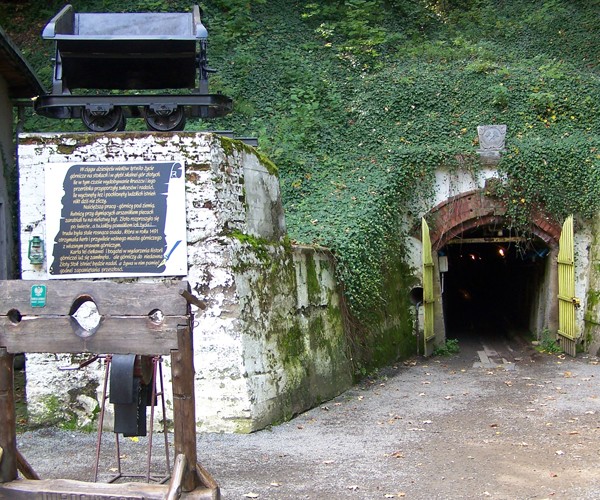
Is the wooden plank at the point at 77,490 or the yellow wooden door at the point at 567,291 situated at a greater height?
the yellow wooden door at the point at 567,291

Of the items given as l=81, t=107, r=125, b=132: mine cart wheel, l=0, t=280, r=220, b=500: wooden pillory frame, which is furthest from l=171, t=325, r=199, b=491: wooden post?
l=81, t=107, r=125, b=132: mine cart wheel

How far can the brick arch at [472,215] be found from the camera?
13438mm

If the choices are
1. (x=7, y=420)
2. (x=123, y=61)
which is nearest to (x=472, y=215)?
(x=123, y=61)

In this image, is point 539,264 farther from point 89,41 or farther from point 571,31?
point 89,41

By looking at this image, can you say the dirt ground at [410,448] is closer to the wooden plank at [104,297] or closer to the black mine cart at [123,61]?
the wooden plank at [104,297]

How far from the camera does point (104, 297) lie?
4469 millimetres

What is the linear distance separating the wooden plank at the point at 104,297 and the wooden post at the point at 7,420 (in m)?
0.33

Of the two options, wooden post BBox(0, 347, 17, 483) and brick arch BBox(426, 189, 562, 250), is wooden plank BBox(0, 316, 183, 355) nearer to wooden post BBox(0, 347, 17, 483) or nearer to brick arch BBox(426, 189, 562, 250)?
wooden post BBox(0, 347, 17, 483)

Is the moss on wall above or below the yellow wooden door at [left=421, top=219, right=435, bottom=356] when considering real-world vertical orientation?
above

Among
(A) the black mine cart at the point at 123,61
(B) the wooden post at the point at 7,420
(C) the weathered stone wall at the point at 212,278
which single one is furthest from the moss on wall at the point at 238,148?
(B) the wooden post at the point at 7,420

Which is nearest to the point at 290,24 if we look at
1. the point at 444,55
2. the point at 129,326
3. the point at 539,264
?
the point at 444,55

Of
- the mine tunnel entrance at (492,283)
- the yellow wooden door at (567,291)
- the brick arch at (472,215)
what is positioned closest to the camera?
the yellow wooden door at (567,291)

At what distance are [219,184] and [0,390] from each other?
324 cm

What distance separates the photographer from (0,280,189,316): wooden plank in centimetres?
441
